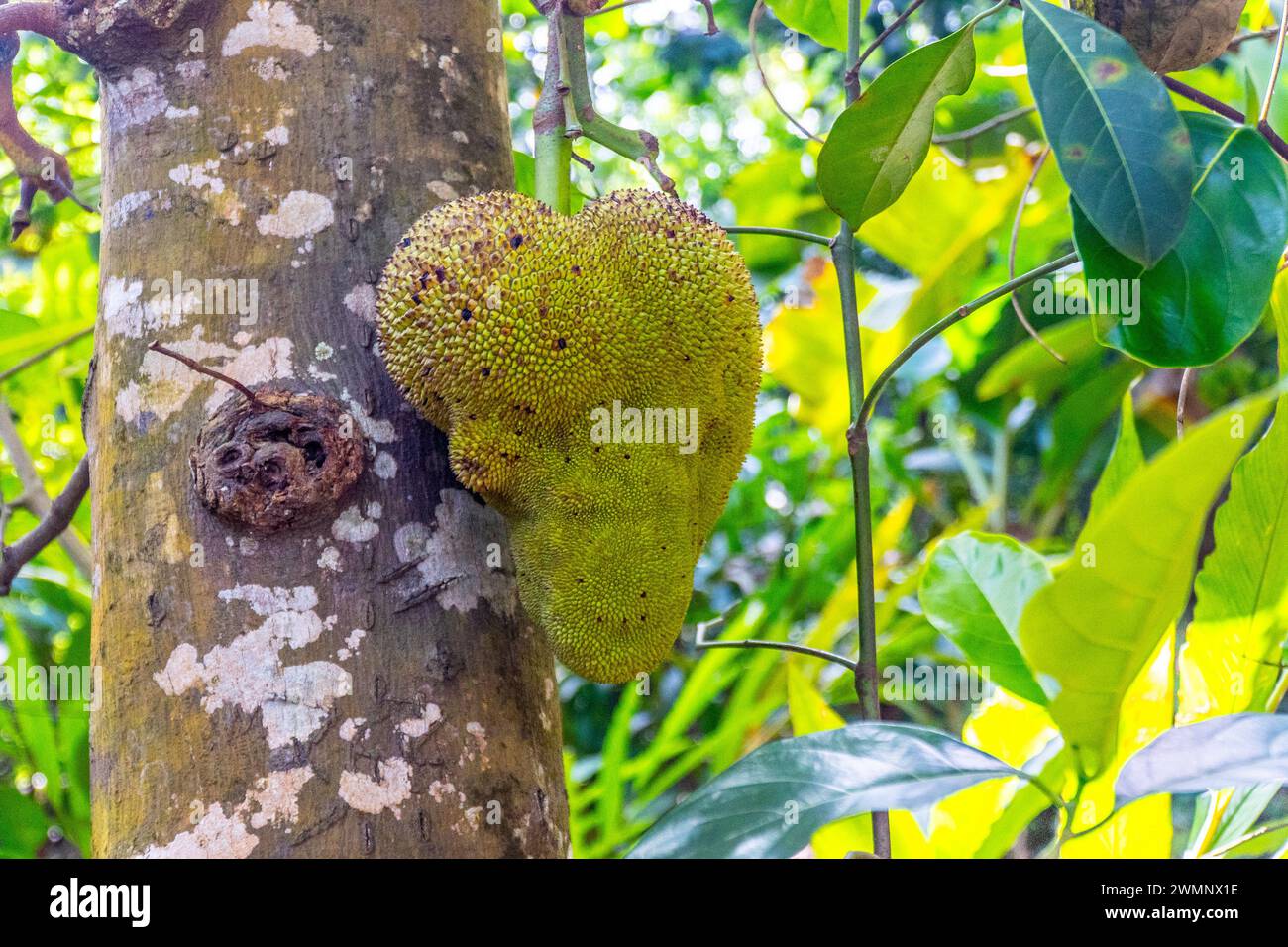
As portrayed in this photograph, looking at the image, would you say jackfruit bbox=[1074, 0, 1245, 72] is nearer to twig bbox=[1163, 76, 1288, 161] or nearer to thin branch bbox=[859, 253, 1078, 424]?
twig bbox=[1163, 76, 1288, 161]

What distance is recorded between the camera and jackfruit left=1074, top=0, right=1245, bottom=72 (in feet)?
2.54

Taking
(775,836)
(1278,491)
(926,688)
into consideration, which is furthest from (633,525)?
(926,688)

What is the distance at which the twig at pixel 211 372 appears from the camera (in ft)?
2.29

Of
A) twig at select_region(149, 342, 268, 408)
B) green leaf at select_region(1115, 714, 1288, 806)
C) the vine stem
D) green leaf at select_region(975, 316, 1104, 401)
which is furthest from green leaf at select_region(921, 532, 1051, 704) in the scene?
green leaf at select_region(975, 316, 1104, 401)

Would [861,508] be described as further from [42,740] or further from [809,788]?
[42,740]

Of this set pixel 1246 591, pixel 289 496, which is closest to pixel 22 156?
pixel 289 496

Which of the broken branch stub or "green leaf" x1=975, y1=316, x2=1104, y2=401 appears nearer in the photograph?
the broken branch stub

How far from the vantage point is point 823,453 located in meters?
Result: 2.85

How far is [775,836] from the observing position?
1.91 ft

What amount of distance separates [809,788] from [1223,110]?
2.20 feet

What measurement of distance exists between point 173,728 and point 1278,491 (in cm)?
82

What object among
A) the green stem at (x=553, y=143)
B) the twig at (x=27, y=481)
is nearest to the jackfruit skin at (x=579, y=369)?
the green stem at (x=553, y=143)

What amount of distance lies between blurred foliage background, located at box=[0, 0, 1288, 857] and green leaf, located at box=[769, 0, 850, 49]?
301 mm

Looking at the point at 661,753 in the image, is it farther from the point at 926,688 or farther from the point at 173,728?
the point at 173,728
